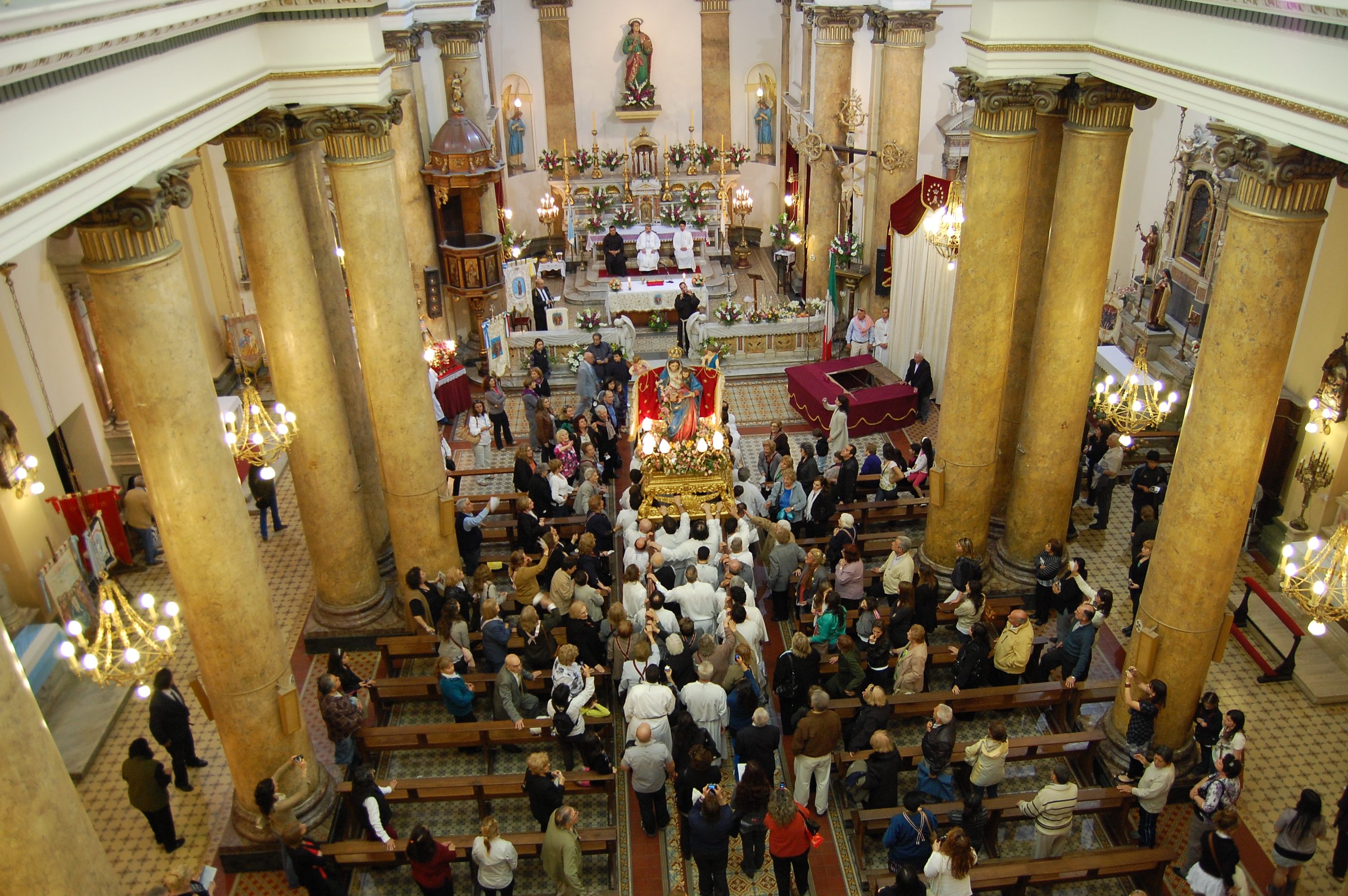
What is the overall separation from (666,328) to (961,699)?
38.2 ft

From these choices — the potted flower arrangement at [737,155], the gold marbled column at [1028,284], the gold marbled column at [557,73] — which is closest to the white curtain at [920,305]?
the gold marbled column at [1028,284]

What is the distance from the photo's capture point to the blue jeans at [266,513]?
12.6 metres

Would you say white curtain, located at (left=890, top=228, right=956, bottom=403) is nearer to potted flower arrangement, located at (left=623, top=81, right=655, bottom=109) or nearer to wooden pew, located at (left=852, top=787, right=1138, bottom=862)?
wooden pew, located at (left=852, top=787, right=1138, bottom=862)

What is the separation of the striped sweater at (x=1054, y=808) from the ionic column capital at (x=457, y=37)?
1457 cm

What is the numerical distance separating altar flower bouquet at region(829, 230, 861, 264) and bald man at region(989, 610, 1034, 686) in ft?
31.7

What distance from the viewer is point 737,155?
24.1 meters

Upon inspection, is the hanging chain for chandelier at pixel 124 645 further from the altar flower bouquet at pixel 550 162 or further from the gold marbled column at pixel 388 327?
the altar flower bouquet at pixel 550 162

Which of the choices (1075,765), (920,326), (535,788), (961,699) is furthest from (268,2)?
(920,326)

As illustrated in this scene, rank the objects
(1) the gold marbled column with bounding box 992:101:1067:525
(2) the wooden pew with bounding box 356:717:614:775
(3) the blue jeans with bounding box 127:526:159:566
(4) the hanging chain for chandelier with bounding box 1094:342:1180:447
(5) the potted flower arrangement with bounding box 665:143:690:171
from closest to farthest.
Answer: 1. (2) the wooden pew with bounding box 356:717:614:775
2. (4) the hanging chain for chandelier with bounding box 1094:342:1180:447
3. (1) the gold marbled column with bounding box 992:101:1067:525
4. (3) the blue jeans with bounding box 127:526:159:566
5. (5) the potted flower arrangement with bounding box 665:143:690:171

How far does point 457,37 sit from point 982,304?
11085 mm

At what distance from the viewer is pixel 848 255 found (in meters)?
17.5

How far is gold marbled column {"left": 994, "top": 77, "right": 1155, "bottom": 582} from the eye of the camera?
898 centimetres

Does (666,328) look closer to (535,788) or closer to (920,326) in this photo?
(920,326)

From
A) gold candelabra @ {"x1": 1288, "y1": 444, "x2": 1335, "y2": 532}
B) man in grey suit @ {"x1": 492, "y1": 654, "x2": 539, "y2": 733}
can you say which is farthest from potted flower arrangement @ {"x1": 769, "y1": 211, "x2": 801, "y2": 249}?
man in grey suit @ {"x1": 492, "y1": 654, "x2": 539, "y2": 733}
